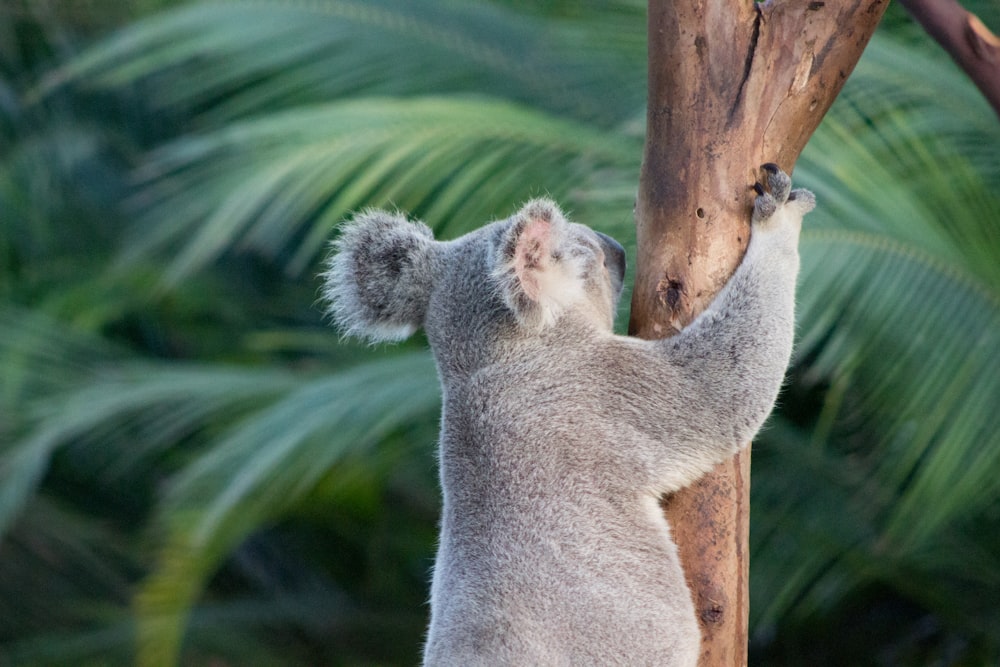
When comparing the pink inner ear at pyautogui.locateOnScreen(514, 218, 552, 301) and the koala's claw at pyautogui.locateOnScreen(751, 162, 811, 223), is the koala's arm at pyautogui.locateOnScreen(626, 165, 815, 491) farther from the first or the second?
the pink inner ear at pyautogui.locateOnScreen(514, 218, 552, 301)

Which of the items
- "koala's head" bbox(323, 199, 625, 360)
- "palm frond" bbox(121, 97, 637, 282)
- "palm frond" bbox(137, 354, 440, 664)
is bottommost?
"palm frond" bbox(137, 354, 440, 664)

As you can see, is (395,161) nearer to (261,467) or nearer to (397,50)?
(261,467)

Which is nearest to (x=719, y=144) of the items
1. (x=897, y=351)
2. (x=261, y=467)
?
(x=897, y=351)

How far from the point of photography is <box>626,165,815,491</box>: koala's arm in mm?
2141

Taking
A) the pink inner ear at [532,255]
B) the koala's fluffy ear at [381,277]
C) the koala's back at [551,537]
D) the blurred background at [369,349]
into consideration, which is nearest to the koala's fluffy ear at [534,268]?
the pink inner ear at [532,255]

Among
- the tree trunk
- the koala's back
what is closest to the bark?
the tree trunk

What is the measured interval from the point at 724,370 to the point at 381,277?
2.90ft

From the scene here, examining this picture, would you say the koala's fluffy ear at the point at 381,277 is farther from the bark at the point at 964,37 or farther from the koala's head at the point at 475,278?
the bark at the point at 964,37

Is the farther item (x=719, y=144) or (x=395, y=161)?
(x=395, y=161)

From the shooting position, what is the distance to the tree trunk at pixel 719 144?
2.15 m

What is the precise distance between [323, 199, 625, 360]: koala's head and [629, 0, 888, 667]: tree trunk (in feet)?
0.66

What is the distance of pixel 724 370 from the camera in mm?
2145

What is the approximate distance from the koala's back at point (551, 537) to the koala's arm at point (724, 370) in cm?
8

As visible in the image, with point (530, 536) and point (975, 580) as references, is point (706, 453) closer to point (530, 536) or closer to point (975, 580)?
point (530, 536)
